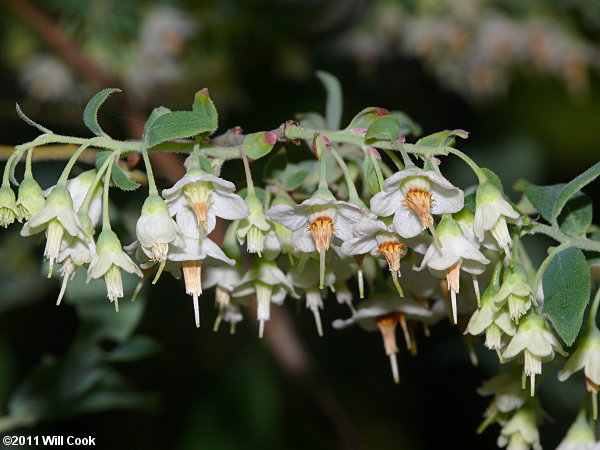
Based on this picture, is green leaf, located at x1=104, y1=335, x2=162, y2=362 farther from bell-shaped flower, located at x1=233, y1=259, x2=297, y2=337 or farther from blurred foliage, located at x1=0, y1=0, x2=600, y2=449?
blurred foliage, located at x1=0, y1=0, x2=600, y2=449

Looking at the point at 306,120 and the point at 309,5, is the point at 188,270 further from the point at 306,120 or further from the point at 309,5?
the point at 309,5

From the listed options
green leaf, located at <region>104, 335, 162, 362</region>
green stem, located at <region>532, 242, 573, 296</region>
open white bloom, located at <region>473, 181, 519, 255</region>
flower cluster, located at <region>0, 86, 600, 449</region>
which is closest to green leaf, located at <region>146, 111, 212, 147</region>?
flower cluster, located at <region>0, 86, 600, 449</region>

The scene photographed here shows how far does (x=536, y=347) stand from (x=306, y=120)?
0.57 meters

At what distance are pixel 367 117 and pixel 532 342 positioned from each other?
14.5 inches

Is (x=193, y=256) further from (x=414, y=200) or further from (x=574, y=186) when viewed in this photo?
(x=574, y=186)

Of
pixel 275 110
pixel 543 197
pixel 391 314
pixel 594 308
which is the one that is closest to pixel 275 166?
pixel 391 314

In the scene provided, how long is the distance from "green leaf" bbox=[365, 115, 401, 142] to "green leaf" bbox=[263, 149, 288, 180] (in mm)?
262

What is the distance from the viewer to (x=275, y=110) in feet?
10.9

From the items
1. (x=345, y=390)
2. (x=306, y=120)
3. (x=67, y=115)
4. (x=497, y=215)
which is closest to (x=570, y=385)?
(x=345, y=390)

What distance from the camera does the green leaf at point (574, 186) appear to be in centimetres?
99

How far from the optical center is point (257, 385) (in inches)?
114

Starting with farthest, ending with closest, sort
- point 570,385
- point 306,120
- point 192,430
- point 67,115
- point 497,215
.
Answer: point 67,115, point 192,430, point 570,385, point 306,120, point 497,215

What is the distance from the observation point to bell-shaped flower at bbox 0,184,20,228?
2.97 ft

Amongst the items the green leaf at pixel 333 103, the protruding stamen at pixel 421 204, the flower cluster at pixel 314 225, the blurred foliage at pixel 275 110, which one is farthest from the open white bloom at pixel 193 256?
the blurred foliage at pixel 275 110
